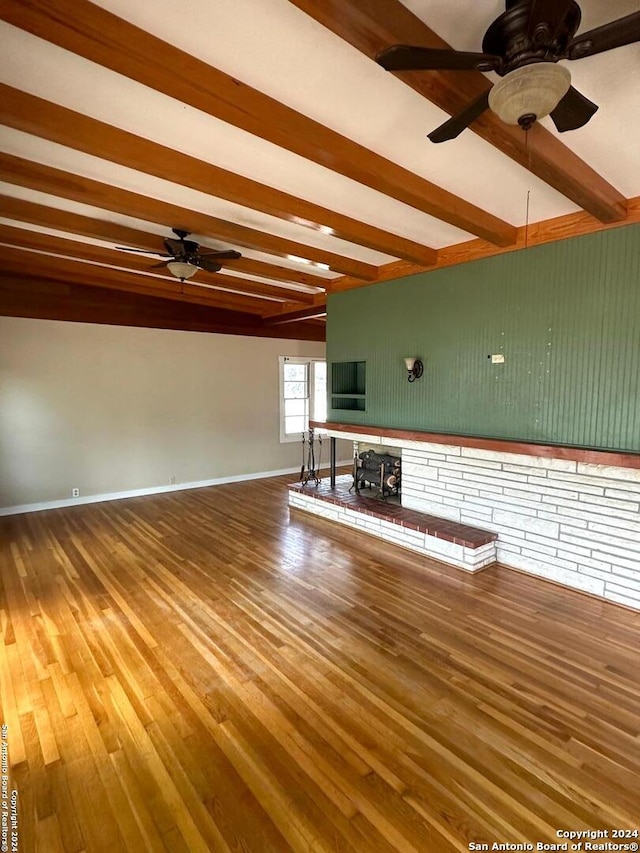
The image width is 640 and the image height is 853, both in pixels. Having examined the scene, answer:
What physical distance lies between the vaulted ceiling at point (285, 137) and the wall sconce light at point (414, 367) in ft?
3.12

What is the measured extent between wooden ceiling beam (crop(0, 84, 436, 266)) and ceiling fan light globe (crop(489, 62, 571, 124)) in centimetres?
173

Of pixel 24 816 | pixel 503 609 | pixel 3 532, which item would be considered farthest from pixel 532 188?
pixel 3 532

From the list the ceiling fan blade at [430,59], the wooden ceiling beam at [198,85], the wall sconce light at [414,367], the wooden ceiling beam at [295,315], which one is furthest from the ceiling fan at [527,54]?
the wooden ceiling beam at [295,315]

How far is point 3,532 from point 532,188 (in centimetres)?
624

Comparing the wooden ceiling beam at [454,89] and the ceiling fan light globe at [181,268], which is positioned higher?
the wooden ceiling beam at [454,89]

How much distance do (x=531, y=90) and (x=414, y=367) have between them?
3058 mm

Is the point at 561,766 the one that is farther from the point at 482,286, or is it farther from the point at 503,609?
the point at 482,286

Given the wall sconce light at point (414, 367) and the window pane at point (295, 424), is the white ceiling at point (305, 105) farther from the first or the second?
the window pane at point (295, 424)

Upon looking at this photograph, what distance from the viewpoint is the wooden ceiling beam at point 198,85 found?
147 centimetres

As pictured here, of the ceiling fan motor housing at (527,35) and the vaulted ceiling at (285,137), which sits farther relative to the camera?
the vaulted ceiling at (285,137)

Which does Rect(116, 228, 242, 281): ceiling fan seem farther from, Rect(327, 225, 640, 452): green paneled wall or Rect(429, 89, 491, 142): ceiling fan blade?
Rect(429, 89, 491, 142): ceiling fan blade

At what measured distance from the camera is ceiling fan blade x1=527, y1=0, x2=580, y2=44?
4.16 ft

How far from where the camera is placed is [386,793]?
5.47 ft

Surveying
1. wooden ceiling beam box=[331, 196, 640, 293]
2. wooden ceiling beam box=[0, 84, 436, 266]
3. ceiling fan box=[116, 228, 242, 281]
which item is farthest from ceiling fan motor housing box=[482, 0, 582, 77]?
ceiling fan box=[116, 228, 242, 281]
